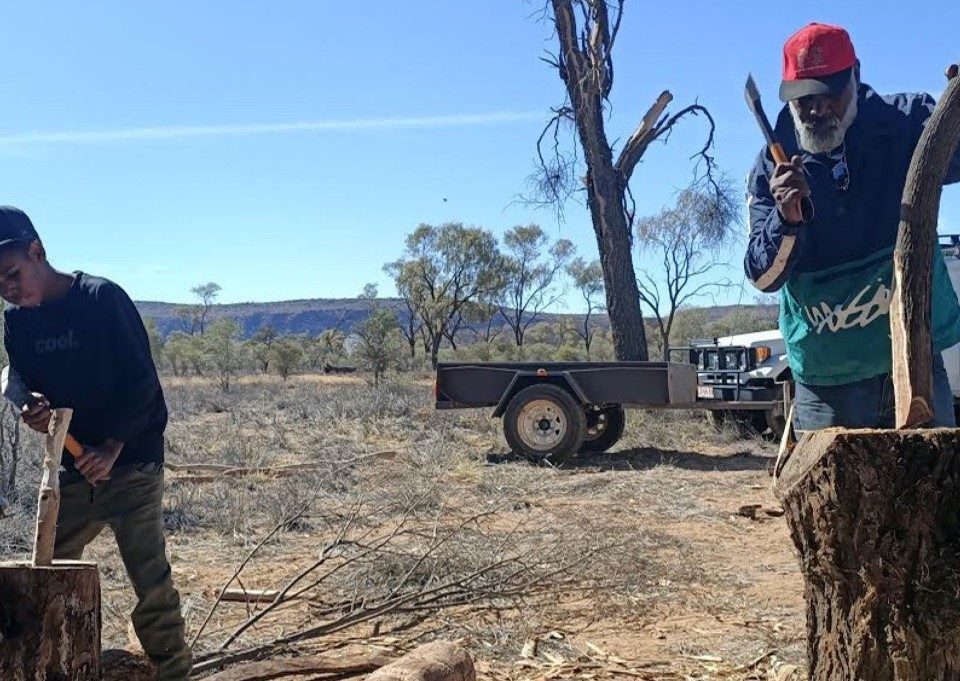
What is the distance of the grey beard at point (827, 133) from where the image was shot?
9.18ft

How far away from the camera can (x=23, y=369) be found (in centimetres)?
352

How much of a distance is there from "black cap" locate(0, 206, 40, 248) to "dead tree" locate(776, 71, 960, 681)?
8.36 ft

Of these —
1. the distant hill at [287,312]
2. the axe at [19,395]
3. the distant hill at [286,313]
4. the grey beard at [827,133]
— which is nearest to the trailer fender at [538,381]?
the axe at [19,395]

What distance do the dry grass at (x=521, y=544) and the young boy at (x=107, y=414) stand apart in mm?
1045

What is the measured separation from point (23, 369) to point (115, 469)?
515 mm

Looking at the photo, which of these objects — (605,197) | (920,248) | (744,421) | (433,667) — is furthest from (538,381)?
(920,248)

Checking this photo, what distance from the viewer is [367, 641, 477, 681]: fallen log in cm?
305

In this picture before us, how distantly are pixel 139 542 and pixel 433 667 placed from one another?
114cm

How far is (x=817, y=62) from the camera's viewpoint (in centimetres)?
271

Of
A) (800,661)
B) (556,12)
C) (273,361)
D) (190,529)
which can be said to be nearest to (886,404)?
(800,661)

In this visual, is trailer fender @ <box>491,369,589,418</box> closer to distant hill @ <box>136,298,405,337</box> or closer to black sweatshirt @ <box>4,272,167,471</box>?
black sweatshirt @ <box>4,272,167,471</box>

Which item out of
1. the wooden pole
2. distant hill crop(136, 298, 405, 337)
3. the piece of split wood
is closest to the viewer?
the wooden pole

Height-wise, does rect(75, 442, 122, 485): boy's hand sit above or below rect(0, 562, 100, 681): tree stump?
above

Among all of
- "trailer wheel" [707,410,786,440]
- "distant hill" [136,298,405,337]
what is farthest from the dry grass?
"distant hill" [136,298,405,337]
